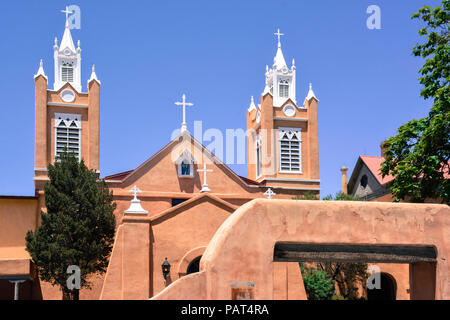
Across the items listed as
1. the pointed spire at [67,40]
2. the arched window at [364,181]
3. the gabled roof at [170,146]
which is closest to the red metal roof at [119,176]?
the gabled roof at [170,146]

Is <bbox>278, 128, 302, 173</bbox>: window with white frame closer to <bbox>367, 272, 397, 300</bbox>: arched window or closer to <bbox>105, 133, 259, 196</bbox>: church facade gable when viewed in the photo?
<bbox>105, 133, 259, 196</bbox>: church facade gable

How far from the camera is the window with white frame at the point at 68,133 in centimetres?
Result: 3469

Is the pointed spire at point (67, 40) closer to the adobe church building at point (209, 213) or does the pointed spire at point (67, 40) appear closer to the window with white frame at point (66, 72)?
the adobe church building at point (209, 213)

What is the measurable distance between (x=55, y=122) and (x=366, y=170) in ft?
66.8

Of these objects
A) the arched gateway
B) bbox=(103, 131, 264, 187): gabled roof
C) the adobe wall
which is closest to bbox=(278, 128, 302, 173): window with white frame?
bbox=(103, 131, 264, 187): gabled roof

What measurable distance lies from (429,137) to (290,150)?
15.4m

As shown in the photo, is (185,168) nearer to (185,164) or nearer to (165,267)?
(185,164)

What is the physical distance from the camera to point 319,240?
1552cm

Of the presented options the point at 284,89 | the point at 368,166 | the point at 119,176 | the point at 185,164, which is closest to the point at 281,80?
the point at 284,89

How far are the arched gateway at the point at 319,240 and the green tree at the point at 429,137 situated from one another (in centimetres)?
721

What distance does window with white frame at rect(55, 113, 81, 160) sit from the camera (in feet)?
114

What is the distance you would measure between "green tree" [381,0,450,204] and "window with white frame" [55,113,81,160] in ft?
56.6
